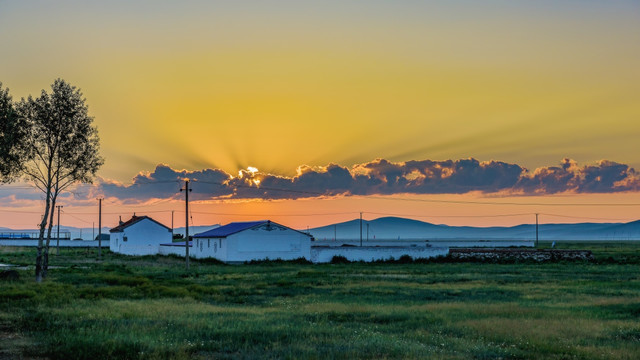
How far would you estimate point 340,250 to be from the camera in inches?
2977

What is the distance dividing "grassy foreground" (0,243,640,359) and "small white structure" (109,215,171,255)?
65.8 meters

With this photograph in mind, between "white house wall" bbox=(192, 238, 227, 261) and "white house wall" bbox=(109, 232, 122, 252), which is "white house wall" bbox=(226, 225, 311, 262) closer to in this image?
"white house wall" bbox=(192, 238, 227, 261)

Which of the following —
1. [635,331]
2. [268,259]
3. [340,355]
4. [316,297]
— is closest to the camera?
[340,355]

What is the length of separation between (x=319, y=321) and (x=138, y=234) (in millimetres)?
88582

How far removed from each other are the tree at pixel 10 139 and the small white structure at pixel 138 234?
59.4m

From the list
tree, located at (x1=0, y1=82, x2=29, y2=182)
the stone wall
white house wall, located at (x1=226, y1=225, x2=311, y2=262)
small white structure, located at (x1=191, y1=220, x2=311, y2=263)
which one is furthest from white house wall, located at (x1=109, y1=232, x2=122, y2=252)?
tree, located at (x1=0, y1=82, x2=29, y2=182)

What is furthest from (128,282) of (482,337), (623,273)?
(623,273)

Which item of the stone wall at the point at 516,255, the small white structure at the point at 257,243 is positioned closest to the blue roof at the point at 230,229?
the small white structure at the point at 257,243

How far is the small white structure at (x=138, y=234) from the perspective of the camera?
107m

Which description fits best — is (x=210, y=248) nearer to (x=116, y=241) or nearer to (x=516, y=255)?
(x=516, y=255)

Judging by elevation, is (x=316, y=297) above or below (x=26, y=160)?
below

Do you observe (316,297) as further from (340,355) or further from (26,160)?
(26,160)

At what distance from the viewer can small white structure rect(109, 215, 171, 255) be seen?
10656 cm

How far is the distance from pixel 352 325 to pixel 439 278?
87.3ft
